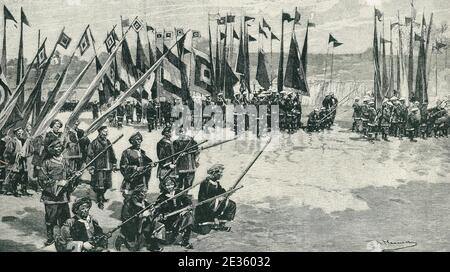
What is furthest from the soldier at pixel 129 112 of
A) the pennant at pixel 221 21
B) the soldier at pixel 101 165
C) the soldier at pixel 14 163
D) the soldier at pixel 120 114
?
the pennant at pixel 221 21

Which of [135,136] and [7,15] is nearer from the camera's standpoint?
[135,136]

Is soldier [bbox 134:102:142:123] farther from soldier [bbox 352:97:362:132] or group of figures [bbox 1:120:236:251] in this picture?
soldier [bbox 352:97:362:132]

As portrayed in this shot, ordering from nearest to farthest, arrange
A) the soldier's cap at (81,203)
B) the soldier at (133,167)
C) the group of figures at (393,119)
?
the soldier's cap at (81,203) → the soldier at (133,167) → the group of figures at (393,119)

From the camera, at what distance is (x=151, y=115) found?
8711 mm

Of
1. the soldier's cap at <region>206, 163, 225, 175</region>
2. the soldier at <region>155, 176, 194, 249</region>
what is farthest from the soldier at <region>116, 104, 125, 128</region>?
the soldier's cap at <region>206, 163, 225, 175</region>

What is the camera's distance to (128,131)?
8695 millimetres

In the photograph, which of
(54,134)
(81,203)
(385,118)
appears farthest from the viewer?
(385,118)

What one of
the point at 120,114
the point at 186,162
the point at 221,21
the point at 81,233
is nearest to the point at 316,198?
the point at 186,162

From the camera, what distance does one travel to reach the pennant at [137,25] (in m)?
8.75

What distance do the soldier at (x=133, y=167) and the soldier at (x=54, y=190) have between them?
0.95 m

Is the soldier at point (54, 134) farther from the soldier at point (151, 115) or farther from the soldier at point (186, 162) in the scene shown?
the soldier at point (186, 162)

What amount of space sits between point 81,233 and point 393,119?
5.60 m

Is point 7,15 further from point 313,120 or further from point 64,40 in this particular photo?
point 313,120

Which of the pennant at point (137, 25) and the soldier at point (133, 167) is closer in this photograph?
the soldier at point (133, 167)
